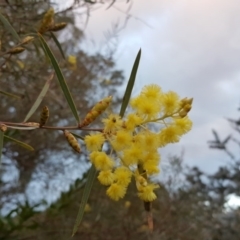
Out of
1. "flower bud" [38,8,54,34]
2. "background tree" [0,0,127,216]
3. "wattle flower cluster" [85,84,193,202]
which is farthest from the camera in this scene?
"background tree" [0,0,127,216]

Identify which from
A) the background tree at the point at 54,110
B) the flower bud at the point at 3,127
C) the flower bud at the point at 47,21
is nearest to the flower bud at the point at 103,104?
the flower bud at the point at 3,127

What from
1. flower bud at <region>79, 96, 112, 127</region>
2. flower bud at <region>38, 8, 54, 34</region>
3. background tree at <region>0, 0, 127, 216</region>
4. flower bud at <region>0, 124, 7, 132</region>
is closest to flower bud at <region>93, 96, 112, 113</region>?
flower bud at <region>79, 96, 112, 127</region>

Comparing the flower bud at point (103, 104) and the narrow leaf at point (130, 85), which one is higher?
the narrow leaf at point (130, 85)

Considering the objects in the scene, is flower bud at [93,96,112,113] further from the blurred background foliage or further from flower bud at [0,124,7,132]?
the blurred background foliage

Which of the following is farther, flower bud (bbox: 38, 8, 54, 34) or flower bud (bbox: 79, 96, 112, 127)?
flower bud (bbox: 38, 8, 54, 34)

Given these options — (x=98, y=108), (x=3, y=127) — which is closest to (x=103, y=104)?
(x=98, y=108)

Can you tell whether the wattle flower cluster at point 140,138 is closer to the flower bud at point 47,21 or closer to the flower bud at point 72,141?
the flower bud at point 72,141

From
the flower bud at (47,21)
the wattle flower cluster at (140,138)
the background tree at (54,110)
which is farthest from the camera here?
the background tree at (54,110)

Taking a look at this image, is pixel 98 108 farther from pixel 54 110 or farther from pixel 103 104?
pixel 54 110

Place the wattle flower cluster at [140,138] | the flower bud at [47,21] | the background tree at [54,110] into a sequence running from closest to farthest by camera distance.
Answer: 1. the wattle flower cluster at [140,138]
2. the flower bud at [47,21]
3. the background tree at [54,110]
